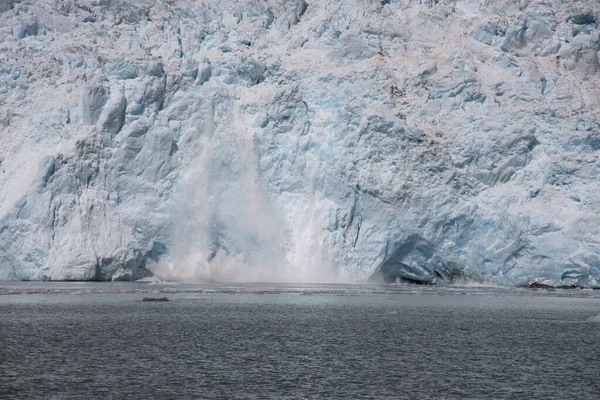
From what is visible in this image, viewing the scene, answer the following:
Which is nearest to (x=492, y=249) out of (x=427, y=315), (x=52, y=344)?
(x=427, y=315)

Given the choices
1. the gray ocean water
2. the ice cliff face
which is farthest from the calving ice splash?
the gray ocean water

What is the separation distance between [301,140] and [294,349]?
24.1m

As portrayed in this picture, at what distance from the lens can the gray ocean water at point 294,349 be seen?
1325cm

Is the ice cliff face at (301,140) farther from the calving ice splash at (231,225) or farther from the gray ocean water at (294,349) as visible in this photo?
the gray ocean water at (294,349)

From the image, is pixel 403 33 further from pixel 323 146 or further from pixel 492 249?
pixel 492 249

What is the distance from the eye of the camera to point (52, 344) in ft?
58.7

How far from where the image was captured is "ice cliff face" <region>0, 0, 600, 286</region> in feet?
125

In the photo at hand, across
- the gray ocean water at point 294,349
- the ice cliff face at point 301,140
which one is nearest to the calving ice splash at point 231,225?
the ice cliff face at point 301,140

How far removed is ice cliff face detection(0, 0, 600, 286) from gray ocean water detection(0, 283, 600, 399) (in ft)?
21.8

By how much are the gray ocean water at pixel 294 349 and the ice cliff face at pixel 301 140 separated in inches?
262

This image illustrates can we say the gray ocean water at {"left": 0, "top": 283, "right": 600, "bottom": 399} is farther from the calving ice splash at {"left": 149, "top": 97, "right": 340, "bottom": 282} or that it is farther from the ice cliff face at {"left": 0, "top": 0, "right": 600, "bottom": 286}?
the calving ice splash at {"left": 149, "top": 97, "right": 340, "bottom": 282}

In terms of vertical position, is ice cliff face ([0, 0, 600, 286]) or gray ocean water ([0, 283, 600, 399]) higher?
ice cliff face ([0, 0, 600, 286])

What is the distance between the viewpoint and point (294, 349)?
17812mm

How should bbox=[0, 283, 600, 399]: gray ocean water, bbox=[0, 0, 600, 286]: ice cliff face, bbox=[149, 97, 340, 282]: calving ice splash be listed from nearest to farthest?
bbox=[0, 283, 600, 399]: gray ocean water
bbox=[0, 0, 600, 286]: ice cliff face
bbox=[149, 97, 340, 282]: calving ice splash
